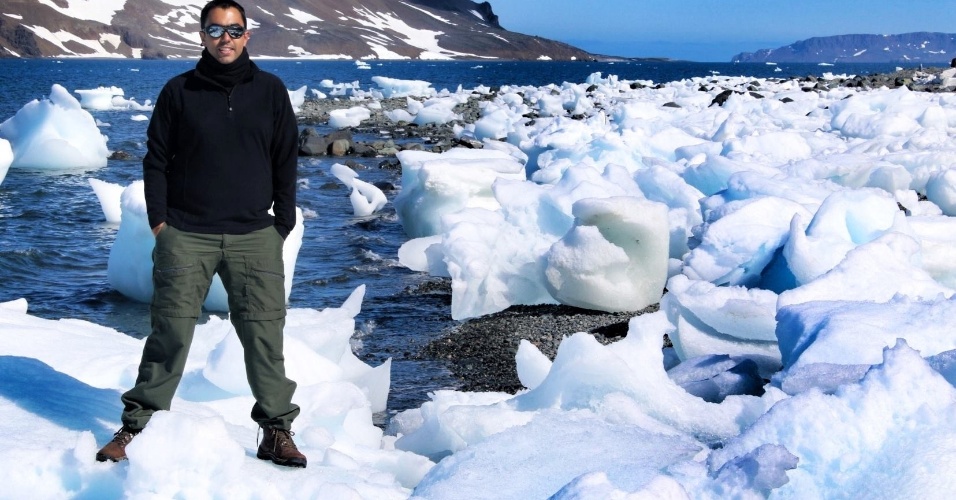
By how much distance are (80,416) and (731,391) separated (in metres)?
2.85

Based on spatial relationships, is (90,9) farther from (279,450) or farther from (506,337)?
(279,450)

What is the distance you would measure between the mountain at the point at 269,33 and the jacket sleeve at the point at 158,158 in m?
136

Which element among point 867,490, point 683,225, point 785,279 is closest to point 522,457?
point 867,490

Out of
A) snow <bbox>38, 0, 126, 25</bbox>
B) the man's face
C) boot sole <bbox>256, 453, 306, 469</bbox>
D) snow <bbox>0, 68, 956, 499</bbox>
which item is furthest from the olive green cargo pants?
snow <bbox>38, 0, 126, 25</bbox>

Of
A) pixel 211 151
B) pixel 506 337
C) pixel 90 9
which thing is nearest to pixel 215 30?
pixel 211 151

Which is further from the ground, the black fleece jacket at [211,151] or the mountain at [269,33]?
the black fleece jacket at [211,151]

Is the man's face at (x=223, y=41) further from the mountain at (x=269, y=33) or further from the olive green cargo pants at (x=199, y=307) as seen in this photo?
the mountain at (x=269, y=33)

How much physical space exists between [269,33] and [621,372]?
165m

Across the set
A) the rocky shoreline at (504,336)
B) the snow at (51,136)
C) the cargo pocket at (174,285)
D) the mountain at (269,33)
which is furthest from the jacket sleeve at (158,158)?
the mountain at (269,33)

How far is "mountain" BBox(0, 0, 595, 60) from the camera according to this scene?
435 ft

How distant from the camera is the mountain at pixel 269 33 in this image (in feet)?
435

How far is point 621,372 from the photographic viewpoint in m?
4.12

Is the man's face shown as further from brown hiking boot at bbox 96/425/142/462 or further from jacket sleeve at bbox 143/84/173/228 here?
brown hiking boot at bbox 96/425/142/462

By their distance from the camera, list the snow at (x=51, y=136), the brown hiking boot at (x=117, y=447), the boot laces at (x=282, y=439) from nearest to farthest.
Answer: the brown hiking boot at (x=117, y=447) < the boot laces at (x=282, y=439) < the snow at (x=51, y=136)
